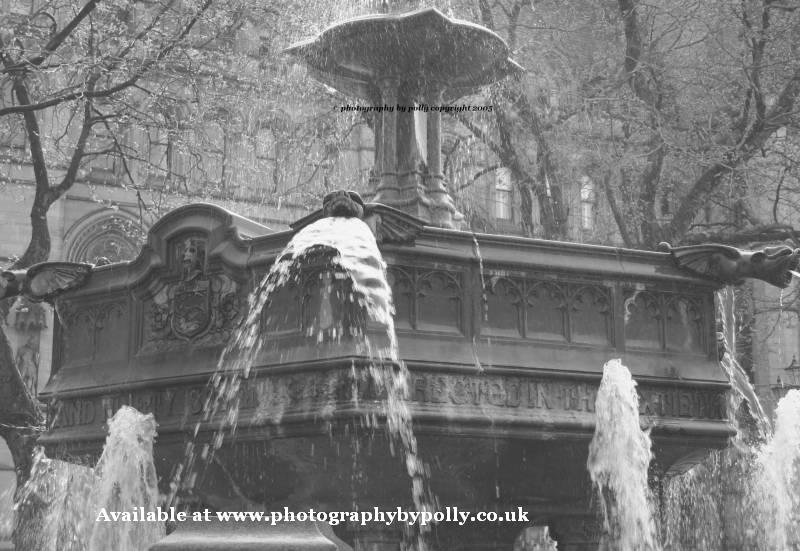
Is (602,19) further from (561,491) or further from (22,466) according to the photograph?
(561,491)

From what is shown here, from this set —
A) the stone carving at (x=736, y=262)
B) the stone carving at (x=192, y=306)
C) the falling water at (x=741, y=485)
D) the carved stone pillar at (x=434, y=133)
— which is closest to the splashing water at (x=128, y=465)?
the stone carving at (x=192, y=306)

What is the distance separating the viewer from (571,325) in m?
8.52

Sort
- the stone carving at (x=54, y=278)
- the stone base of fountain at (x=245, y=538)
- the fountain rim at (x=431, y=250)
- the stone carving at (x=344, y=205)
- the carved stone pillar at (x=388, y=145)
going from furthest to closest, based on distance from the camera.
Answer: the carved stone pillar at (x=388, y=145), the stone carving at (x=54, y=278), the fountain rim at (x=431, y=250), the stone carving at (x=344, y=205), the stone base of fountain at (x=245, y=538)

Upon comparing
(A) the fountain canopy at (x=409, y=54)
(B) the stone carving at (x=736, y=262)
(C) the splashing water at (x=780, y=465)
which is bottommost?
(C) the splashing water at (x=780, y=465)

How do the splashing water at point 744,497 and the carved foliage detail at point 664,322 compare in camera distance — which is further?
the splashing water at point 744,497

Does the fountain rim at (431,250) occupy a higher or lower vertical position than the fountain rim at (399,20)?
lower

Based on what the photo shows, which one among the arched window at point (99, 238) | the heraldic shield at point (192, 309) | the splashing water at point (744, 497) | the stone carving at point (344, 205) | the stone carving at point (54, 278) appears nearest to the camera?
the stone carving at point (344, 205)

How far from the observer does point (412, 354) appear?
7.69 metres

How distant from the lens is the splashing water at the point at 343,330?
7.42 meters

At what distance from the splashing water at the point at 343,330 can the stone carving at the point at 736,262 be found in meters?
2.62

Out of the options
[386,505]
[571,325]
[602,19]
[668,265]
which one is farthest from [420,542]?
[602,19]

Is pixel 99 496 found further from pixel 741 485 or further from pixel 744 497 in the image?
pixel 741 485

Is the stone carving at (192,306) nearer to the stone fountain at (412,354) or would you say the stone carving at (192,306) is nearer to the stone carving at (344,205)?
the stone fountain at (412,354)

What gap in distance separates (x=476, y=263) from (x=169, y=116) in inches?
476
